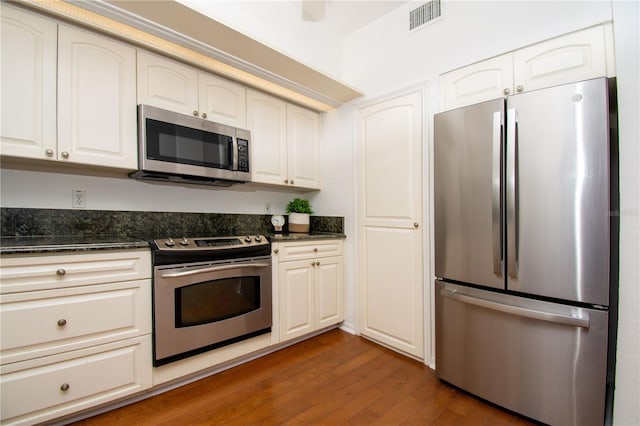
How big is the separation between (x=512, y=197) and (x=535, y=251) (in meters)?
0.31

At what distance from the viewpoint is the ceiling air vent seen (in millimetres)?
2225

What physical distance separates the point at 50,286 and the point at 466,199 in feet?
7.74

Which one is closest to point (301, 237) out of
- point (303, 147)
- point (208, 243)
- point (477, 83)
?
point (208, 243)

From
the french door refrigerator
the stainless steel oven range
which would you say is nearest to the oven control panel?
the stainless steel oven range

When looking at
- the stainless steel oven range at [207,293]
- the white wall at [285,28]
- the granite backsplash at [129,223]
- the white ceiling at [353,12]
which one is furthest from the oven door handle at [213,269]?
the white ceiling at [353,12]

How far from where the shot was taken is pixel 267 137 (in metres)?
2.63

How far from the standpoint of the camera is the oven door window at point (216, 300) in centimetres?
186

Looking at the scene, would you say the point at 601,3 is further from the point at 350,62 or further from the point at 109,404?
the point at 109,404

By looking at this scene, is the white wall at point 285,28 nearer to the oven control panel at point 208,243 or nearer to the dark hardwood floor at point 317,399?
the oven control panel at point 208,243

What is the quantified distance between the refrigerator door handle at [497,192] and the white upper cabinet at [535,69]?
0.35 m

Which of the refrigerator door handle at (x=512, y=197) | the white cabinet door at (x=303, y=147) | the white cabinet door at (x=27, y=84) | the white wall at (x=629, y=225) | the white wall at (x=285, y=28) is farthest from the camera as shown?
the white cabinet door at (x=303, y=147)

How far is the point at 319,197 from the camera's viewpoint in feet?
10.3

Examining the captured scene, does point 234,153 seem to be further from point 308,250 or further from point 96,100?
point 308,250

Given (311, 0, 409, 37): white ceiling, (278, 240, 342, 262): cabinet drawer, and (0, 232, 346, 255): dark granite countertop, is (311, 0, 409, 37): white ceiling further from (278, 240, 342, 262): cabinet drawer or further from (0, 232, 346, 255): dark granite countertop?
(0, 232, 346, 255): dark granite countertop
